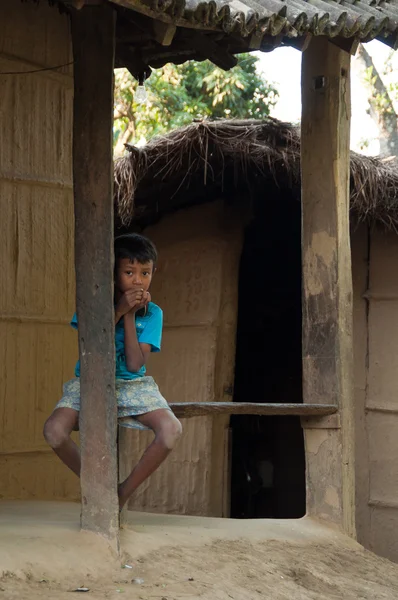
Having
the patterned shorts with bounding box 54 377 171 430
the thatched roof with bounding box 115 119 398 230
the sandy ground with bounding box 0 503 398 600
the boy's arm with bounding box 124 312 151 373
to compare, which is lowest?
the sandy ground with bounding box 0 503 398 600

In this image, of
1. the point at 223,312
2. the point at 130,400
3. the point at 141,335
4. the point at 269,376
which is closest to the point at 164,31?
the point at 141,335

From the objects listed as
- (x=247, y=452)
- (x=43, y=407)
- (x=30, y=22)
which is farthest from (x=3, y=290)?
(x=247, y=452)

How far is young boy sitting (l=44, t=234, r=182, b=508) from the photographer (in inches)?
186

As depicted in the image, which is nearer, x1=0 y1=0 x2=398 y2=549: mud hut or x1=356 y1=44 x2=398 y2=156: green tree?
x1=0 y1=0 x2=398 y2=549: mud hut

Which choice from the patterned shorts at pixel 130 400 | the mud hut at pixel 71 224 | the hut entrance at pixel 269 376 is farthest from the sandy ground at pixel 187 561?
the hut entrance at pixel 269 376

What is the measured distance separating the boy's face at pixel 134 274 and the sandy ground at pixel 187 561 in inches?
47.0

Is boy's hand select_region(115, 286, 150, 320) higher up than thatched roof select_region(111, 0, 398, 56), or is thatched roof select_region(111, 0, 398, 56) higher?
thatched roof select_region(111, 0, 398, 56)

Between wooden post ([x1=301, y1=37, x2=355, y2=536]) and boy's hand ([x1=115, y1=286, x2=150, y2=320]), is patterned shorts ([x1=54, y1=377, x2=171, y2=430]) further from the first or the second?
wooden post ([x1=301, y1=37, x2=355, y2=536])

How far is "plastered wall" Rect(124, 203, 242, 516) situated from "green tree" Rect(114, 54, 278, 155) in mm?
8260

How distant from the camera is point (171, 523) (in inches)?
215

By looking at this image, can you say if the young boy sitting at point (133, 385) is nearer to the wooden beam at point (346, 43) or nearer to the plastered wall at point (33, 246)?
the plastered wall at point (33, 246)

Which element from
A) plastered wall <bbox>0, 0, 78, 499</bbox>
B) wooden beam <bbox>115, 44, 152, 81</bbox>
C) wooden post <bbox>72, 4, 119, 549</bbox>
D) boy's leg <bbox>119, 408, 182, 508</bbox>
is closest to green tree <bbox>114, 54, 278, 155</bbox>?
wooden beam <bbox>115, 44, 152, 81</bbox>

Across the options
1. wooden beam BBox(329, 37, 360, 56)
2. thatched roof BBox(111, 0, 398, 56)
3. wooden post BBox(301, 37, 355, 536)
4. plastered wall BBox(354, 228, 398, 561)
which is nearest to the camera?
thatched roof BBox(111, 0, 398, 56)

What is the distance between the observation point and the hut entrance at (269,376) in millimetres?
9320
